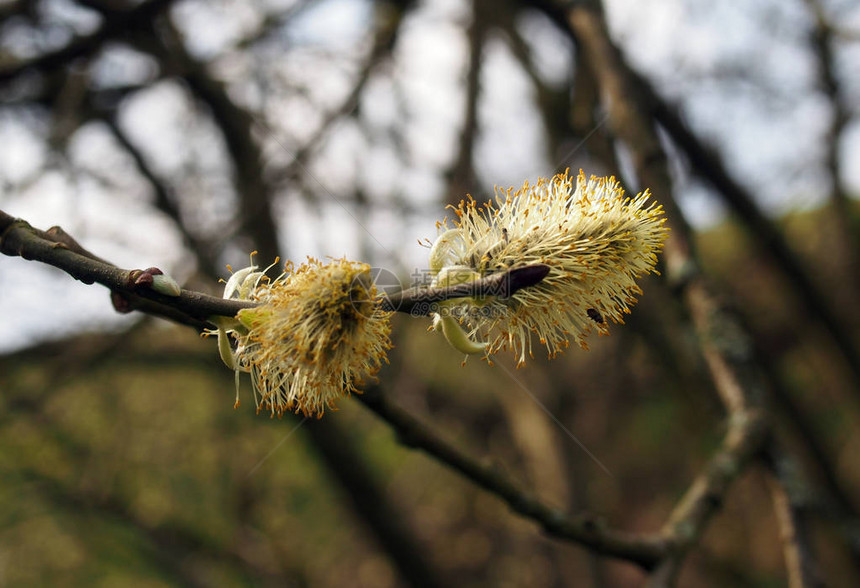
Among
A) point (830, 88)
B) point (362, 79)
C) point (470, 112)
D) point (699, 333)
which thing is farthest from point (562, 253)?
point (830, 88)

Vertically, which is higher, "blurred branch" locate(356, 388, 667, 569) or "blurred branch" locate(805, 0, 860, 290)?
"blurred branch" locate(805, 0, 860, 290)

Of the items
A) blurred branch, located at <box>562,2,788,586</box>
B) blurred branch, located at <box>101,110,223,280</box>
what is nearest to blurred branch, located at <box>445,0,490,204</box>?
blurred branch, located at <box>562,2,788,586</box>

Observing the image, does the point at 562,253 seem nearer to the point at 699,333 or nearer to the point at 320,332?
the point at 320,332

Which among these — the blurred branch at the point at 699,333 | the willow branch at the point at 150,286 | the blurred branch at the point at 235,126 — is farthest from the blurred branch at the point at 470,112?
the willow branch at the point at 150,286

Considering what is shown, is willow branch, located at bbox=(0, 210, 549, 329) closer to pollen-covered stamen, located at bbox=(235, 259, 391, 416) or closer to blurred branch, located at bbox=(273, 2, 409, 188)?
pollen-covered stamen, located at bbox=(235, 259, 391, 416)

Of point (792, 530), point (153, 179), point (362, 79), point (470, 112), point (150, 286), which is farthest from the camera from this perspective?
point (153, 179)

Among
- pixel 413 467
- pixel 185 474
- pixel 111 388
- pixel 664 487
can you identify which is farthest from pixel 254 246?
pixel 664 487

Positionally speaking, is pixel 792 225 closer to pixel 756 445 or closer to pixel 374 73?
pixel 374 73

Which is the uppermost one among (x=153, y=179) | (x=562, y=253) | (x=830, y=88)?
(x=153, y=179)
